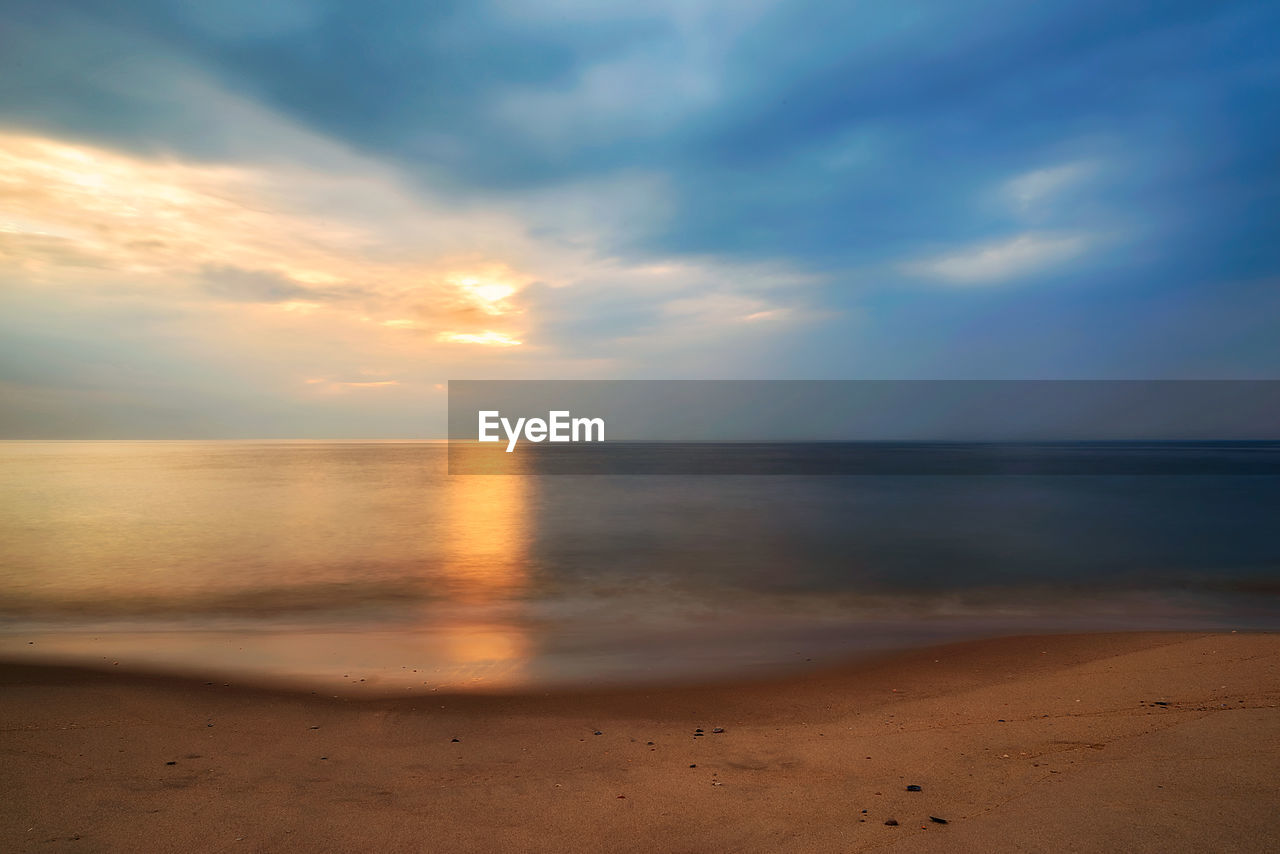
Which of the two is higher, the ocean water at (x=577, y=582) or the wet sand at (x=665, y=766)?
the wet sand at (x=665, y=766)

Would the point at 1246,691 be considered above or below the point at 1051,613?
above

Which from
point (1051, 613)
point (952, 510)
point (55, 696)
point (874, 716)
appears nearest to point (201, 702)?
point (55, 696)

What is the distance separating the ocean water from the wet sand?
1556 millimetres

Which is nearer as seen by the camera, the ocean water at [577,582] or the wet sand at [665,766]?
the wet sand at [665,766]

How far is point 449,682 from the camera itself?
8.50 m

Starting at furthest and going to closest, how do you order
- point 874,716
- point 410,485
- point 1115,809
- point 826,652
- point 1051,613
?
1. point 410,485
2. point 1051,613
3. point 826,652
4. point 874,716
5. point 1115,809

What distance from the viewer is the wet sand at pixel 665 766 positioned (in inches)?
171

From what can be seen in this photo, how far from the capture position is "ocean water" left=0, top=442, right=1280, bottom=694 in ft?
33.7

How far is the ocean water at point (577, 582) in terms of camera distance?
1027 cm

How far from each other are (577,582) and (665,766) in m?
12.4

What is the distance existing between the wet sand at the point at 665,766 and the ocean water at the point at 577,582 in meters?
1.56

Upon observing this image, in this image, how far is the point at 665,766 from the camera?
5531 millimetres

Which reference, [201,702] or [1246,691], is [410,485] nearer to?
[201,702]

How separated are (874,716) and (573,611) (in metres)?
8.30
